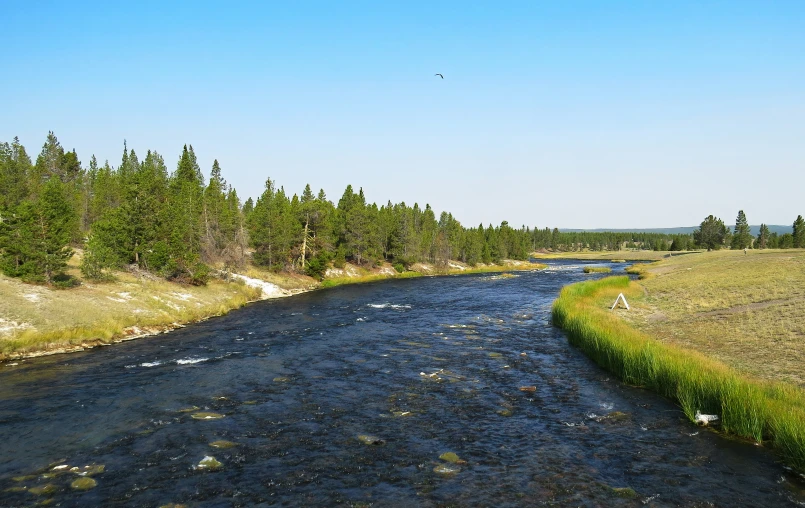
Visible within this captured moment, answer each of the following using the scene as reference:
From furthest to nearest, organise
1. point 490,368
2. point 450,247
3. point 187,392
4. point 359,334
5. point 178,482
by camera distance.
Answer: point 450,247 → point 359,334 → point 490,368 → point 187,392 → point 178,482

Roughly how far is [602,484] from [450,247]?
11940cm

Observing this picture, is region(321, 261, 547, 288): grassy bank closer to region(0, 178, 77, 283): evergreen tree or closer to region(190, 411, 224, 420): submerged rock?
region(0, 178, 77, 283): evergreen tree

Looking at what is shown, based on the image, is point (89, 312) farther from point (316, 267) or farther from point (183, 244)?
point (316, 267)

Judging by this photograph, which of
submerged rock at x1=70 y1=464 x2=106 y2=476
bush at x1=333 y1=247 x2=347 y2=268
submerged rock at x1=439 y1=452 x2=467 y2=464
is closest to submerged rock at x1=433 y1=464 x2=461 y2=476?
submerged rock at x1=439 y1=452 x2=467 y2=464

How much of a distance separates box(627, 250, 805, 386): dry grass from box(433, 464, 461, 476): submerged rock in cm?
1529

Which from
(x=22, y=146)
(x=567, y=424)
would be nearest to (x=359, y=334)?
(x=567, y=424)

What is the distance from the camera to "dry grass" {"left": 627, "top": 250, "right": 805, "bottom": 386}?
23.4 meters

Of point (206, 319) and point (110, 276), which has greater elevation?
point (110, 276)

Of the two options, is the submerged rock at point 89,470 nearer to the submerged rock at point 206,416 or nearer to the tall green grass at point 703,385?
the submerged rock at point 206,416

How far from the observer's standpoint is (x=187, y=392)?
23.4m

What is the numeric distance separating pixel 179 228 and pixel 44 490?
45746 millimetres

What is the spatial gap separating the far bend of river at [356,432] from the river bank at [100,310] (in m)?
2.52

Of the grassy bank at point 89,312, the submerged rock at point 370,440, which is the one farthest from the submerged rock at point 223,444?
the grassy bank at point 89,312

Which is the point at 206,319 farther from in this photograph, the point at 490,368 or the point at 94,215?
the point at 94,215
